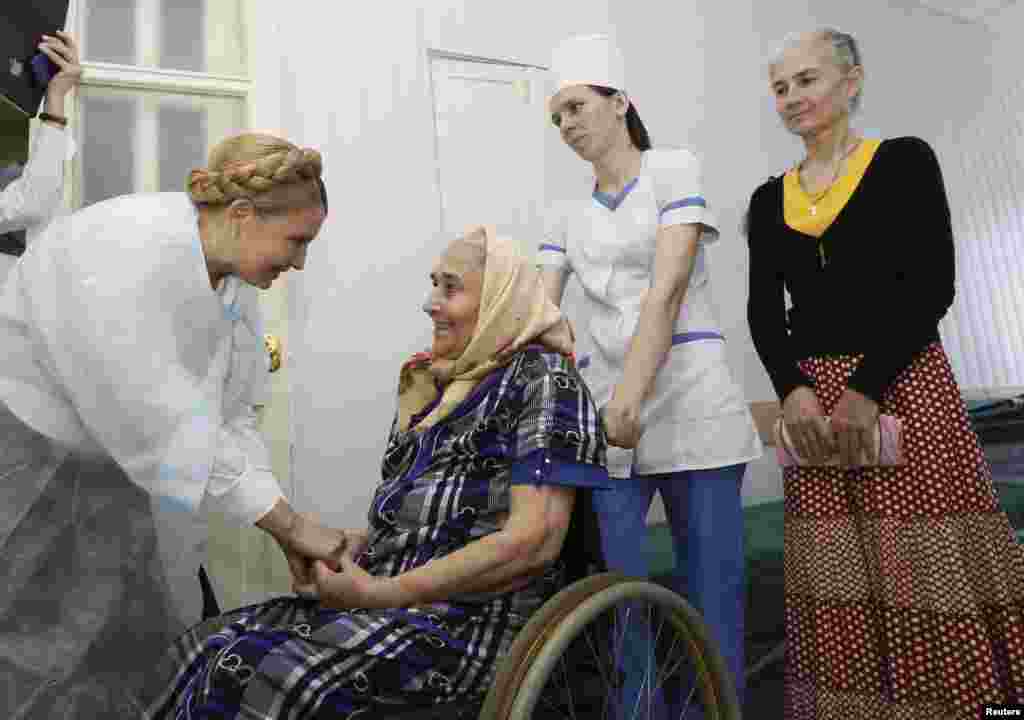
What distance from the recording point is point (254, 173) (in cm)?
114

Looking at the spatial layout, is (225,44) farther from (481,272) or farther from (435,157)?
(481,272)

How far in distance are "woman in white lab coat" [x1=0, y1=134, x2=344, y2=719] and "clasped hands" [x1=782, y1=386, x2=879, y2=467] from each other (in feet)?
2.67

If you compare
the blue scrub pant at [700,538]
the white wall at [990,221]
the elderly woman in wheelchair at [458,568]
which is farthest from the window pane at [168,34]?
the white wall at [990,221]

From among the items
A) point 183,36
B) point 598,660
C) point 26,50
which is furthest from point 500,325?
point 183,36

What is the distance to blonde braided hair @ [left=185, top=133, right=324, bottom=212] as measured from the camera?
1.14 m

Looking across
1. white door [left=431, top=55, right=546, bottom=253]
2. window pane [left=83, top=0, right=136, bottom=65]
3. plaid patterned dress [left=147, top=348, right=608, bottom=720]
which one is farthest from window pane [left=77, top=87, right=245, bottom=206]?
plaid patterned dress [left=147, top=348, right=608, bottom=720]

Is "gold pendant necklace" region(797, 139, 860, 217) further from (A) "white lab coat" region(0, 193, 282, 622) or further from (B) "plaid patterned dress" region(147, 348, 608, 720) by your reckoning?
(A) "white lab coat" region(0, 193, 282, 622)

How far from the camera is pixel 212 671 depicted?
92 cm

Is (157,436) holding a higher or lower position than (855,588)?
higher

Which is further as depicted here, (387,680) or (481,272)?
(481,272)

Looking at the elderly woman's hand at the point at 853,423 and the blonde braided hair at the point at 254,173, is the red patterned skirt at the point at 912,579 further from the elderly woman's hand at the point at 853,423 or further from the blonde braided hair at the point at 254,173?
the blonde braided hair at the point at 254,173

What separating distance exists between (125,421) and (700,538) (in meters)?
0.99

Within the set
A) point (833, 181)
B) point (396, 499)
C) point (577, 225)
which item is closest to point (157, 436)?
point (396, 499)

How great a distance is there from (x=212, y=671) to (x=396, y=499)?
391mm
